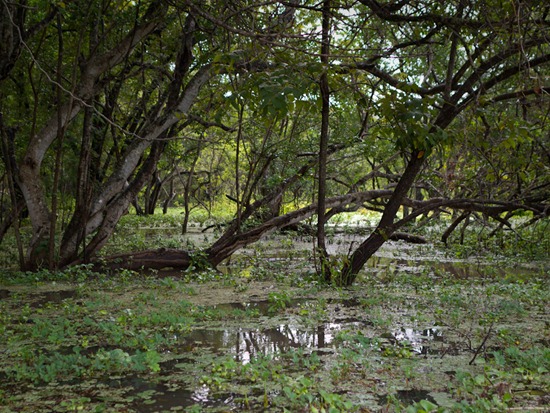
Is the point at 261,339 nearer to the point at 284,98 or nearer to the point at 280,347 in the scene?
the point at 280,347

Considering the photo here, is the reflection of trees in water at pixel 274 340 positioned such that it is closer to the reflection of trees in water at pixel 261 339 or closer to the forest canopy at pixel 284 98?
the reflection of trees in water at pixel 261 339

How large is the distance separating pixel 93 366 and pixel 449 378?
2430 mm

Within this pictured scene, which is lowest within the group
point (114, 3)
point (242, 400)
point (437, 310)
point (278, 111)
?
point (242, 400)

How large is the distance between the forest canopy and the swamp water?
50.2 inches

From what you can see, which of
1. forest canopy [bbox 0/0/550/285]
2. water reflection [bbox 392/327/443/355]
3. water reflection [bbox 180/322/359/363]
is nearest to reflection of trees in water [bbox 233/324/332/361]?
water reflection [bbox 180/322/359/363]

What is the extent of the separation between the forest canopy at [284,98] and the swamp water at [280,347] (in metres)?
1.27

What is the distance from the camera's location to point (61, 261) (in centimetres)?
835

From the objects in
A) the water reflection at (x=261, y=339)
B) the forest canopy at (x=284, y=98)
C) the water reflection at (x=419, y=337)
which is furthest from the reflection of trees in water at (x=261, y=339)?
the forest canopy at (x=284, y=98)

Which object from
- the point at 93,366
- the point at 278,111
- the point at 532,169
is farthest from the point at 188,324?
the point at 532,169

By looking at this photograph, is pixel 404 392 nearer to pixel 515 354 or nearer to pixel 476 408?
pixel 476 408

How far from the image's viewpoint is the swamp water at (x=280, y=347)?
3320 mm

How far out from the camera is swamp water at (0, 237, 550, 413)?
332 cm

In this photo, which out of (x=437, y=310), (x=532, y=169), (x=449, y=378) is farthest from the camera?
(x=532, y=169)

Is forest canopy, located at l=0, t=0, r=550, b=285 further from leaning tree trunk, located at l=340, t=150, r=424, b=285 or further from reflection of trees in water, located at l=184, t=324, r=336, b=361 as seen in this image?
reflection of trees in water, located at l=184, t=324, r=336, b=361
